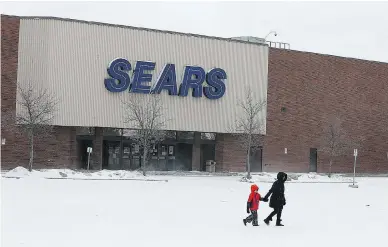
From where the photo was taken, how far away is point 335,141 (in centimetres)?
4822

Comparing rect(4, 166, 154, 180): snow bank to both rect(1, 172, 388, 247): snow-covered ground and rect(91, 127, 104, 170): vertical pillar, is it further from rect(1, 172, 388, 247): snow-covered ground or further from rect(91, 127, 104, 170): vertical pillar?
rect(1, 172, 388, 247): snow-covered ground

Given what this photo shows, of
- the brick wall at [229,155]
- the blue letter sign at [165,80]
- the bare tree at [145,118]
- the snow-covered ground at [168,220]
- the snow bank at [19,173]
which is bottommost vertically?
the snow-covered ground at [168,220]

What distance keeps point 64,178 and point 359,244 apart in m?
23.1

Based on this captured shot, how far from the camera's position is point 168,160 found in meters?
46.4

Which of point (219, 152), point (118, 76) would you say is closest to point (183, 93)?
point (118, 76)

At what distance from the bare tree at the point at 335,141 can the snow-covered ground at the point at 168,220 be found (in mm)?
23253

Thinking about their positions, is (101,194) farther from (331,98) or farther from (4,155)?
(331,98)

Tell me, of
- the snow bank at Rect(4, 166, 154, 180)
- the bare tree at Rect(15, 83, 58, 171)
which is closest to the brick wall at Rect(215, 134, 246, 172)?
the snow bank at Rect(4, 166, 154, 180)

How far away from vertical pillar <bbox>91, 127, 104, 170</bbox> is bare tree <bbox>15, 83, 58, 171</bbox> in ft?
12.2

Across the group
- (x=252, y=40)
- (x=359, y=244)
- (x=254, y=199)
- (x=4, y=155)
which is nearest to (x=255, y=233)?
(x=254, y=199)

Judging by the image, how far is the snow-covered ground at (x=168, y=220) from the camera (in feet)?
42.6

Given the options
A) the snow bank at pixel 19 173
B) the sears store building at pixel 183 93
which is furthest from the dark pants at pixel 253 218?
the sears store building at pixel 183 93

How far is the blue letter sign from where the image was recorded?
41781 mm

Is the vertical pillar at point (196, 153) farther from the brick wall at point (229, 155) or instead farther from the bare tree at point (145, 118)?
the bare tree at point (145, 118)
